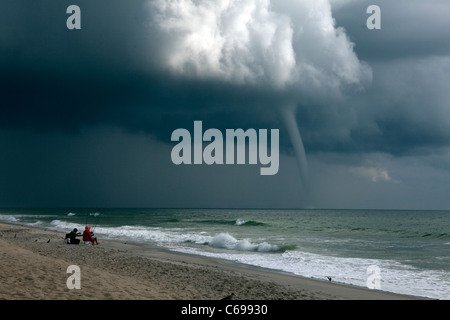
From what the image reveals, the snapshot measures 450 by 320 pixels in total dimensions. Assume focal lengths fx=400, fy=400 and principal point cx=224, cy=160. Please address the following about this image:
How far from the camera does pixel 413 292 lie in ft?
43.7

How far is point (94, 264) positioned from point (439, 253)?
21404mm

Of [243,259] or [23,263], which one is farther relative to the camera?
[243,259]

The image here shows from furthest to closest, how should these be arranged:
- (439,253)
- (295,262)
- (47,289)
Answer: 1. (439,253)
2. (295,262)
3. (47,289)

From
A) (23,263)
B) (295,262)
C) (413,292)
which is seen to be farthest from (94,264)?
(413,292)

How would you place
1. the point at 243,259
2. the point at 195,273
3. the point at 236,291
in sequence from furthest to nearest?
1. the point at 243,259
2. the point at 195,273
3. the point at 236,291

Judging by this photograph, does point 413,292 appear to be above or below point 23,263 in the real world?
below

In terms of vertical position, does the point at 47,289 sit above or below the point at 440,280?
above

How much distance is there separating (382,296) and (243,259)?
33.3 feet
